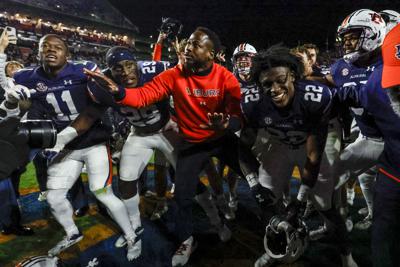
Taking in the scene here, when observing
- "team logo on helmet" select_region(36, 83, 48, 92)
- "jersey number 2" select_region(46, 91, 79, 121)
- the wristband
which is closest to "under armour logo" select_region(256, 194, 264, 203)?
the wristband

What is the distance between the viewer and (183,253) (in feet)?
9.23

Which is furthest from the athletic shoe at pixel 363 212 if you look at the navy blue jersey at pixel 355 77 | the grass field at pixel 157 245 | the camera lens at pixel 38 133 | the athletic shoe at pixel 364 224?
the camera lens at pixel 38 133

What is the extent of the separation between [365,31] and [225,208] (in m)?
2.33

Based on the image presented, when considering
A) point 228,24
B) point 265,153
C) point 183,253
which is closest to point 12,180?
point 183,253

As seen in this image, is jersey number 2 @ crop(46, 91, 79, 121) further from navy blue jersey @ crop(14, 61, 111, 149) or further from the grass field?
the grass field

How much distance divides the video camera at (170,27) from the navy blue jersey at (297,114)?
2.53m

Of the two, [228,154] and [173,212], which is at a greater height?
[228,154]

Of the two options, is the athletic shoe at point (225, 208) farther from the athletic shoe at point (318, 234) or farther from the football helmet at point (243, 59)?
the football helmet at point (243, 59)

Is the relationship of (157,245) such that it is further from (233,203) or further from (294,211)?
(294,211)

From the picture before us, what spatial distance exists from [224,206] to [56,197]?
5.97 ft

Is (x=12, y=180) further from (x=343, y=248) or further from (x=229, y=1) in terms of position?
(x=229, y=1)

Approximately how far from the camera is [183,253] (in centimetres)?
281

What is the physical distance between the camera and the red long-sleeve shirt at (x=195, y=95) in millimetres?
2734

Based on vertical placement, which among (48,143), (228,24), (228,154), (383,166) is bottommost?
(228,154)
